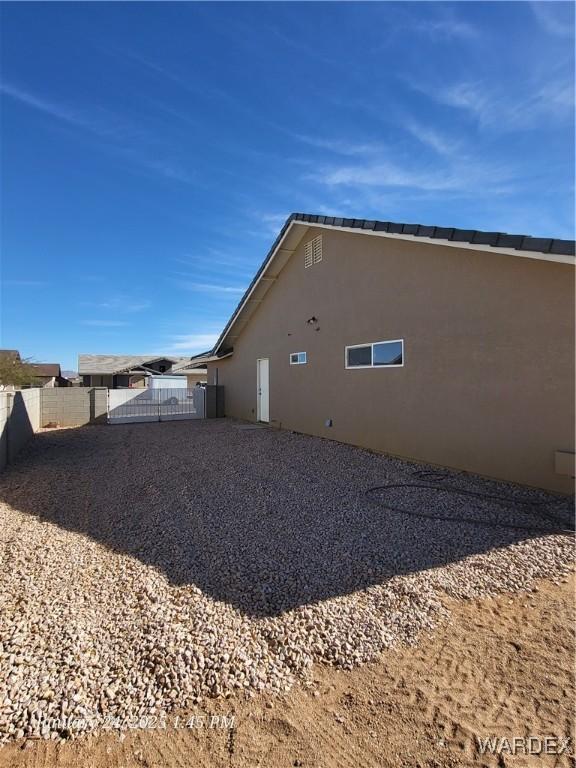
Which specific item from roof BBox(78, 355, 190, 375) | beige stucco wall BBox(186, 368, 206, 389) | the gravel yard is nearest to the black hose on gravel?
the gravel yard

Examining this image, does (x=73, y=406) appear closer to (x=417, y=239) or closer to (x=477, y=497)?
(x=417, y=239)

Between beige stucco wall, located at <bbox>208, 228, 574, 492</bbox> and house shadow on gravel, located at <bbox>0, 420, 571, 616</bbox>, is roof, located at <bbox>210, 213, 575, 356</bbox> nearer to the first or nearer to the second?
beige stucco wall, located at <bbox>208, 228, 574, 492</bbox>

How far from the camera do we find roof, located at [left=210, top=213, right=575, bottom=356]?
15.8 feet

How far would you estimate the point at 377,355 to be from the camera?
27.1ft

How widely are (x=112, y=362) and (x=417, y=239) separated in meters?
34.3

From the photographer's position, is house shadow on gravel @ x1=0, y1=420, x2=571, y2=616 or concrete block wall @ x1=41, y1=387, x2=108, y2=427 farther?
concrete block wall @ x1=41, y1=387, x2=108, y2=427

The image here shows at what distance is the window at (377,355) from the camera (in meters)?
7.69

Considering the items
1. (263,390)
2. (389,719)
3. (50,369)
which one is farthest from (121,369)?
(389,719)

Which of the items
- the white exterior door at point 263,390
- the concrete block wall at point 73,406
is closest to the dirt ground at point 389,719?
the white exterior door at point 263,390

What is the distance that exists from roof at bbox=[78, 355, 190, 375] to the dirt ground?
34.5 meters

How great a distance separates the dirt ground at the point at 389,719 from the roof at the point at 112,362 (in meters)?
34.5

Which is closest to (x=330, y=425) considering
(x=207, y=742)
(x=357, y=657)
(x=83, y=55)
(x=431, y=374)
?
(x=431, y=374)

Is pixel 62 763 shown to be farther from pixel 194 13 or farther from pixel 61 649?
pixel 194 13

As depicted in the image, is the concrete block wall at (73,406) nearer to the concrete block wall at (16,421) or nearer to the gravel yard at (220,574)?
the concrete block wall at (16,421)
